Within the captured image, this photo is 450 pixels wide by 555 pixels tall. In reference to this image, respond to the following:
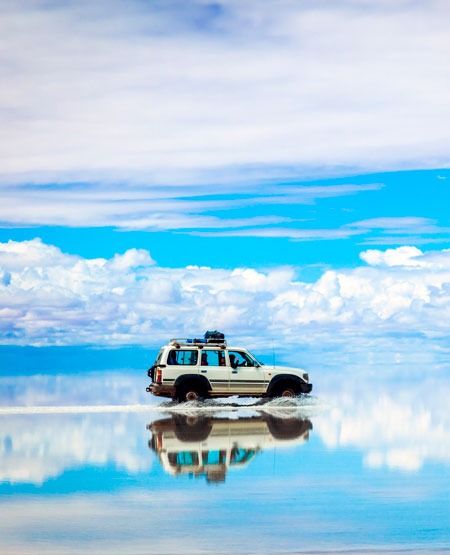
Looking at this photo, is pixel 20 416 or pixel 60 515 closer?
pixel 60 515

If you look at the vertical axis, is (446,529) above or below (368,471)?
below

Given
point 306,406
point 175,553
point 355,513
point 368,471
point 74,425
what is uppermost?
point 306,406

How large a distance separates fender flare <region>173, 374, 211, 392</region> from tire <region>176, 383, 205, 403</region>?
0.13 meters

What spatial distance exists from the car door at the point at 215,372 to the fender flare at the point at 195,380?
0.43ft

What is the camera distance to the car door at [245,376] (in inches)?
1196

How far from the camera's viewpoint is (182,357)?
→ 3027cm

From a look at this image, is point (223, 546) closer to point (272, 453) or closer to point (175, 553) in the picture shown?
point (175, 553)

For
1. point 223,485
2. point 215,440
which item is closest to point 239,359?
point 215,440

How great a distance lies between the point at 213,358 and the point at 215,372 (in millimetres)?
460

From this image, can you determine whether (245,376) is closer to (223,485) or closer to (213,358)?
(213,358)

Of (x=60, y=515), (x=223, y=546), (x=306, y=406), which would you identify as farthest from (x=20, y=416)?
(x=223, y=546)

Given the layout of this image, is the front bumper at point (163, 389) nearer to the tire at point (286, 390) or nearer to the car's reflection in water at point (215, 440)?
the car's reflection in water at point (215, 440)

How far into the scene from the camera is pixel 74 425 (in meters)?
25.4

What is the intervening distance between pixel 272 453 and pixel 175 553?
27.8 feet
